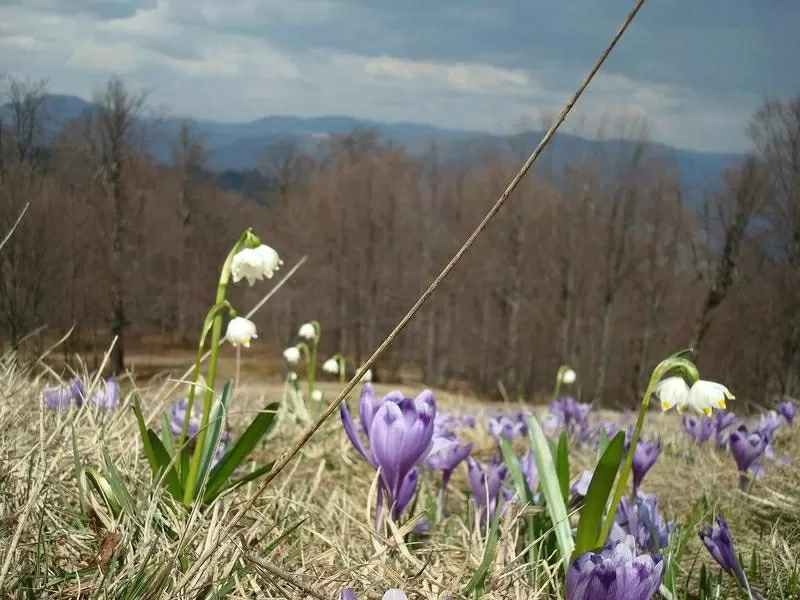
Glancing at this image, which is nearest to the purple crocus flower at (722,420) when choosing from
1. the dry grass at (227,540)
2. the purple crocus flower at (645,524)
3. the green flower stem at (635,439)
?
the dry grass at (227,540)

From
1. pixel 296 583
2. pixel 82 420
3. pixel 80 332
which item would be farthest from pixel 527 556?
pixel 80 332

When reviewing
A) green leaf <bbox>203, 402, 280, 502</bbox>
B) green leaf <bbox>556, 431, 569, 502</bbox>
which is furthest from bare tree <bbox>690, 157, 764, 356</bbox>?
green leaf <bbox>203, 402, 280, 502</bbox>

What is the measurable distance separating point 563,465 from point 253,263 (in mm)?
630

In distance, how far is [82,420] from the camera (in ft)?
5.42

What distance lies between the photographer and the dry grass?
925 millimetres

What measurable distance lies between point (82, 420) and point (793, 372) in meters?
7.52

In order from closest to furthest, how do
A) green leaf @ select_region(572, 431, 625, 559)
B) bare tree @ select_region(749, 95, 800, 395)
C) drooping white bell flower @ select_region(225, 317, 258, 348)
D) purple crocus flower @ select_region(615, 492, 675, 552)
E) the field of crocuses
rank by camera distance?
the field of crocuses → green leaf @ select_region(572, 431, 625, 559) → purple crocus flower @ select_region(615, 492, 675, 552) → drooping white bell flower @ select_region(225, 317, 258, 348) → bare tree @ select_region(749, 95, 800, 395)

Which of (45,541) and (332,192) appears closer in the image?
(45,541)

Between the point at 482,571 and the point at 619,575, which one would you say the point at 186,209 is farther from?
the point at 619,575

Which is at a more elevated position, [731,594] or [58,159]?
[58,159]

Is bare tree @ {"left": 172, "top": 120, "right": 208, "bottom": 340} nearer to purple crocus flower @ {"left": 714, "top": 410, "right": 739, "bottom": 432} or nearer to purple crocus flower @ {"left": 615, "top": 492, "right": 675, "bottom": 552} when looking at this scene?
purple crocus flower @ {"left": 714, "top": 410, "right": 739, "bottom": 432}

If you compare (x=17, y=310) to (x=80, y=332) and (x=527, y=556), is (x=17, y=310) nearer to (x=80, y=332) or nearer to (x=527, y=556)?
(x=80, y=332)

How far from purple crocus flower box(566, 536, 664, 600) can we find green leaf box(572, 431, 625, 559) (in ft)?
0.62

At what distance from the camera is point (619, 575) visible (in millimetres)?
820
